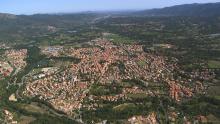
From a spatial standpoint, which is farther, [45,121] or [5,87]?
[5,87]

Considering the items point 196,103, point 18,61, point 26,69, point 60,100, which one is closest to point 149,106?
point 196,103

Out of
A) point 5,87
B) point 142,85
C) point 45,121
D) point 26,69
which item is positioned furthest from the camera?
point 26,69

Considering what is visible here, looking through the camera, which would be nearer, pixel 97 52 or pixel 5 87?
pixel 5 87

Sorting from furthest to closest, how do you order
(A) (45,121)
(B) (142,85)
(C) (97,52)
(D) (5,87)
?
(C) (97,52), (D) (5,87), (B) (142,85), (A) (45,121)

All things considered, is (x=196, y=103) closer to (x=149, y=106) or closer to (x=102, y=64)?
(x=149, y=106)

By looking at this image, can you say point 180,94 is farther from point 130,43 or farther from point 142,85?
point 130,43

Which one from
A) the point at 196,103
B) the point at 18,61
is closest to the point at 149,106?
the point at 196,103

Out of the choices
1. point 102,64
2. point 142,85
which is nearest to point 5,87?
point 102,64

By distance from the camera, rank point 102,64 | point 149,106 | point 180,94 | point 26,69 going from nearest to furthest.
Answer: point 149,106, point 180,94, point 102,64, point 26,69

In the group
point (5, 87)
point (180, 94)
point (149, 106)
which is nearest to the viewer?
point (149, 106)
